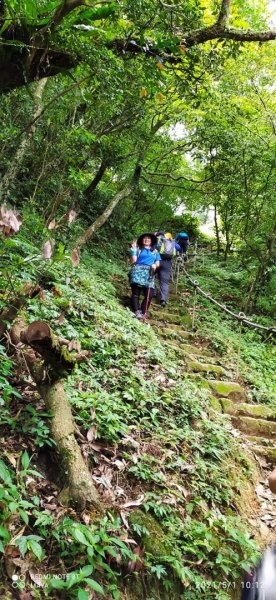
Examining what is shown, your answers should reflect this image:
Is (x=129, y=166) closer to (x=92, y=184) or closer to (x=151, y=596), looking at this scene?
(x=92, y=184)

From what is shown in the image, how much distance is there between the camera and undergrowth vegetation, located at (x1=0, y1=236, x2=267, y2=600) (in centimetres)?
233

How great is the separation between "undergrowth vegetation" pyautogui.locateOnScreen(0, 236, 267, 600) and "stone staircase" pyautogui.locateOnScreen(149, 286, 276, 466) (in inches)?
20.5

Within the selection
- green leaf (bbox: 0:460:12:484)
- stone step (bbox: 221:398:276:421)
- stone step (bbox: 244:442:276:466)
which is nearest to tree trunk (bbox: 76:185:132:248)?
stone step (bbox: 221:398:276:421)

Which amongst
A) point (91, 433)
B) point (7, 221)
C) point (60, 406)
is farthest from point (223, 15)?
point (91, 433)

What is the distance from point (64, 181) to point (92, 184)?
4.08 metres

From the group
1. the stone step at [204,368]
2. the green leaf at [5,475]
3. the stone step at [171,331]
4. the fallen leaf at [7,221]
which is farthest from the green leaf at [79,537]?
the stone step at [171,331]

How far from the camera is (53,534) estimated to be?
7.81 ft

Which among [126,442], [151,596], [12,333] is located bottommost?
[151,596]

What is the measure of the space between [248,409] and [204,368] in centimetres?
106

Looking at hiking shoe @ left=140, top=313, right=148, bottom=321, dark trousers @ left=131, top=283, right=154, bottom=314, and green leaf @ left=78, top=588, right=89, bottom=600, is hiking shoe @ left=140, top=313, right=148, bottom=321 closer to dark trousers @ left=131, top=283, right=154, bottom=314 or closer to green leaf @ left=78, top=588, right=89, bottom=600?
dark trousers @ left=131, top=283, right=154, bottom=314

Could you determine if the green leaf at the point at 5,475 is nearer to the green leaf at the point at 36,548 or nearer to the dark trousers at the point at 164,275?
the green leaf at the point at 36,548

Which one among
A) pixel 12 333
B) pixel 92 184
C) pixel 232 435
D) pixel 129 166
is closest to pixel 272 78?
pixel 129 166

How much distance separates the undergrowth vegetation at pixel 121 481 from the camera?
233 centimetres

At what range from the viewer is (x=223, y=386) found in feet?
20.9
